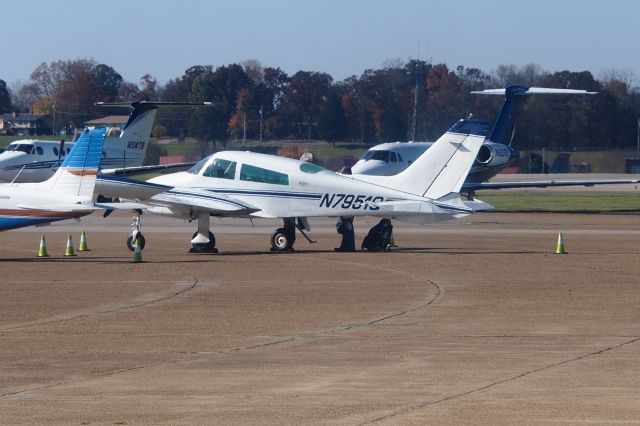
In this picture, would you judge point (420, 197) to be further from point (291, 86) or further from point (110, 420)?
point (291, 86)

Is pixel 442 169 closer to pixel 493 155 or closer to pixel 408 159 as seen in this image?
pixel 493 155

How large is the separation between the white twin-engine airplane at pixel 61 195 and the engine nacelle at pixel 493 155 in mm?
26949

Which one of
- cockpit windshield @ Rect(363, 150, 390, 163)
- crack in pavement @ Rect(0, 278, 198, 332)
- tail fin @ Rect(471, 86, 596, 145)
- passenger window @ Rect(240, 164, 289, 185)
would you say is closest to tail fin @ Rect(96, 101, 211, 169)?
cockpit windshield @ Rect(363, 150, 390, 163)

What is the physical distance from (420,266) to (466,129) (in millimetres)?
4395

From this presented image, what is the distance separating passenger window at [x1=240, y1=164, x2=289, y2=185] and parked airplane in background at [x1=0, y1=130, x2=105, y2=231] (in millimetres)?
3950

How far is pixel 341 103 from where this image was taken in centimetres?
9369

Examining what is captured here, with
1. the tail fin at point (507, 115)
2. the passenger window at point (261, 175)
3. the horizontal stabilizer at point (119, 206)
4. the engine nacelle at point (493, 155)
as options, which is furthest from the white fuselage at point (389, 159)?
the horizontal stabilizer at point (119, 206)

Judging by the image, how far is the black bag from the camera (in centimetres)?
2759

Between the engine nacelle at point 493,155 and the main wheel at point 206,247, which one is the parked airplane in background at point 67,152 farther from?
the main wheel at point 206,247

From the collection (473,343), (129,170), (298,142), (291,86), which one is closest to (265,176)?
(473,343)

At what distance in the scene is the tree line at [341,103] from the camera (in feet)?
277

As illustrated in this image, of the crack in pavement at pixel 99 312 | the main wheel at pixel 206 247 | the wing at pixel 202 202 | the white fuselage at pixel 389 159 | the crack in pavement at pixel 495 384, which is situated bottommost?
the main wheel at pixel 206 247

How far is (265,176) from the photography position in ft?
89.2

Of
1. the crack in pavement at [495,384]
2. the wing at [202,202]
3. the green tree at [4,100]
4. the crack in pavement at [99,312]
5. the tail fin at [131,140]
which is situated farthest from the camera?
the green tree at [4,100]
